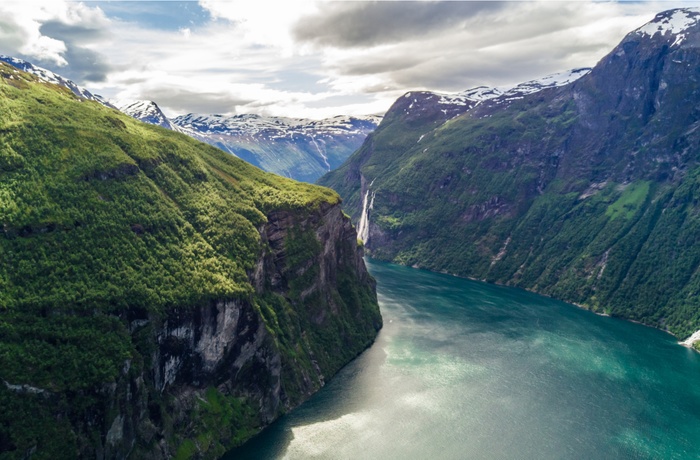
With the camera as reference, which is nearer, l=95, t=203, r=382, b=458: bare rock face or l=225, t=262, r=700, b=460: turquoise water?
l=95, t=203, r=382, b=458: bare rock face

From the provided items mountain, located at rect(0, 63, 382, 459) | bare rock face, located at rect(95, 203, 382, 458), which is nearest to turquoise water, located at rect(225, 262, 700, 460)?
bare rock face, located at rect(95, 203, 382, 458)

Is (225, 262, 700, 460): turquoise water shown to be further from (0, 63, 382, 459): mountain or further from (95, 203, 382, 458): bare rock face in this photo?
(0, 63, 382, 459): mountain

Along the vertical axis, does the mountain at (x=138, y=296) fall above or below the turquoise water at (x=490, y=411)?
above

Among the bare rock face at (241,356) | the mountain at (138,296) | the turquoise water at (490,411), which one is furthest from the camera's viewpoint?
the turquoise water at (490,411)

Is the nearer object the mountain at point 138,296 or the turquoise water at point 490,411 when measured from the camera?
the mountain at point 138,296

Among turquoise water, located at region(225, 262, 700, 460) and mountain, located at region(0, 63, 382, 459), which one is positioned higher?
mountain, located at region(0, 63, 382, 459)

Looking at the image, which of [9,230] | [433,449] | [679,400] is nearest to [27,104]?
[9,230]

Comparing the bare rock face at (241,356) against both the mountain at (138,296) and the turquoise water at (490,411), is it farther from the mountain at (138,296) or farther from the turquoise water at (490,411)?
the turquoise water at (490,411)

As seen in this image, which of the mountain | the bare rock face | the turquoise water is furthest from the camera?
the turquoise water

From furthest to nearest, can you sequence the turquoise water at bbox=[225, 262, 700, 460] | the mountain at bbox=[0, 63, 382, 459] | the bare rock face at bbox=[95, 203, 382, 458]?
the turquoise water at bbox=[225, 262, 700, 460]
the bare rock face at bbox=[95, 203, 382, 458]
the mountain at bbox=[0, 63, 382, 459]

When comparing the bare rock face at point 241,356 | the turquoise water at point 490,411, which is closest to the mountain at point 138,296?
the bare rock face at point 241,356
